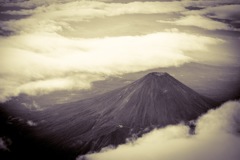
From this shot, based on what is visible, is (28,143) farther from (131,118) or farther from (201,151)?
(201,151)

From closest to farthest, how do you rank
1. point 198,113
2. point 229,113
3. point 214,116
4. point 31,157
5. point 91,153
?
1. point 91,153
2. point 31,157
3. point 198,113
4. point 214,116
5. point 229,113

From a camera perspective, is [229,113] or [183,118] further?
[229,113]

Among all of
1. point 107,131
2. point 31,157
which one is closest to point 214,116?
point 107,131


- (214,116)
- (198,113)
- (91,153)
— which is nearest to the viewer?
(91,153)

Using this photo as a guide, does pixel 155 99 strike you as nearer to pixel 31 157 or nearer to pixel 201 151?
pixel 201 151

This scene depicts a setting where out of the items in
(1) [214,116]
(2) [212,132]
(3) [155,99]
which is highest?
(3) [155,99]

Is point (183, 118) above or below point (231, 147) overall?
above
